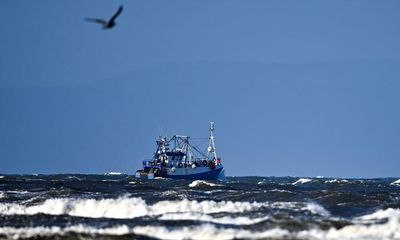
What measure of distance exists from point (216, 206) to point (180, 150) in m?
93.1

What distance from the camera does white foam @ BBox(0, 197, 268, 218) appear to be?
37938 mm

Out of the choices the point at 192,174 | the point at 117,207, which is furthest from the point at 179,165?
the point at 117,207

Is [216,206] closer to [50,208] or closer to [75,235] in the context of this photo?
[50,208]

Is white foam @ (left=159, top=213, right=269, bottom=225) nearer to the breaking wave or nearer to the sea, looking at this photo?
the sea

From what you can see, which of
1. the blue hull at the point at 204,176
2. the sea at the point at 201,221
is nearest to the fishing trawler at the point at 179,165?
the blue hull at the point at 204,176

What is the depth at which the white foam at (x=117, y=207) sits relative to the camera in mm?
37938

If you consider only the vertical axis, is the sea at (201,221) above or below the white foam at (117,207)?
below

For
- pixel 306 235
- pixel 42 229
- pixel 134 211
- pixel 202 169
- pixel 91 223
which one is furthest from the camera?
pixel 202 169

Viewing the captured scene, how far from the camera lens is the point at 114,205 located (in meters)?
40.0

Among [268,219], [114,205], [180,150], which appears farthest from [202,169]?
[268,219]

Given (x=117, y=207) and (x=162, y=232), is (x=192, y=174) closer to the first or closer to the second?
(x=117, y=207)

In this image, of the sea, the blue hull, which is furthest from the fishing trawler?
the sea

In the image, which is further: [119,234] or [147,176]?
[147,176]

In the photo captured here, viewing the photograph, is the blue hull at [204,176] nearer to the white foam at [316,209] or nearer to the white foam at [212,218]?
the white foam at [316,209]
